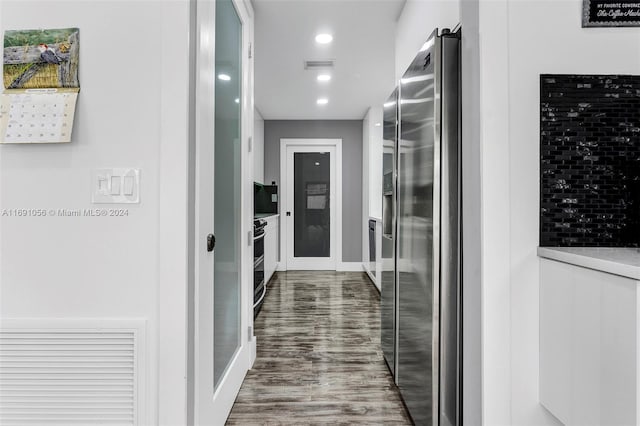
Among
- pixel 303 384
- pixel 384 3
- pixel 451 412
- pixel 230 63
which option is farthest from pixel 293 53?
pixel 451 412

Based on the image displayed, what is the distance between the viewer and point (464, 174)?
1405mm

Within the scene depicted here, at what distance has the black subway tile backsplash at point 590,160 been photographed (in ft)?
4.24

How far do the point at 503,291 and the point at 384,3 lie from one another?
2.20 metres

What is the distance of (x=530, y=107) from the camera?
131 cm

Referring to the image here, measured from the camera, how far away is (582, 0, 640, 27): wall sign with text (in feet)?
4.28

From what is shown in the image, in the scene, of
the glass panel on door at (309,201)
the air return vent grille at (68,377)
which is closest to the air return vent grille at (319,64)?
the glass panel on door at (309,201)

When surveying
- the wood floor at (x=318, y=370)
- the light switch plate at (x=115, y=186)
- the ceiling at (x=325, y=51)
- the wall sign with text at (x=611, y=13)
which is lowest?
the wood floor at (x=318, y=370)

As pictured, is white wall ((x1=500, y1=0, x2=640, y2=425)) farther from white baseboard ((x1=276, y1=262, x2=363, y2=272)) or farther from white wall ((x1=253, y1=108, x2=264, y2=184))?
white baseboard ((x1=276, y1=262, x2=363, y2=272))

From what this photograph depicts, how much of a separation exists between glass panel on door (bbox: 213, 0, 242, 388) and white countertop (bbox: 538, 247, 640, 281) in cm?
130

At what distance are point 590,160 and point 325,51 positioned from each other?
2705mm

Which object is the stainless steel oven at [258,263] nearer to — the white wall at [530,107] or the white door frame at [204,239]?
the white door frame at [204,239]

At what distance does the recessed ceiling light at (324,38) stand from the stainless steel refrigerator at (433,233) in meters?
1.57

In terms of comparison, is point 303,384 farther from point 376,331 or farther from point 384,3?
point 384,3

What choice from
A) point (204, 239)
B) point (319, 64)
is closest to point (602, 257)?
point (204, 239)
